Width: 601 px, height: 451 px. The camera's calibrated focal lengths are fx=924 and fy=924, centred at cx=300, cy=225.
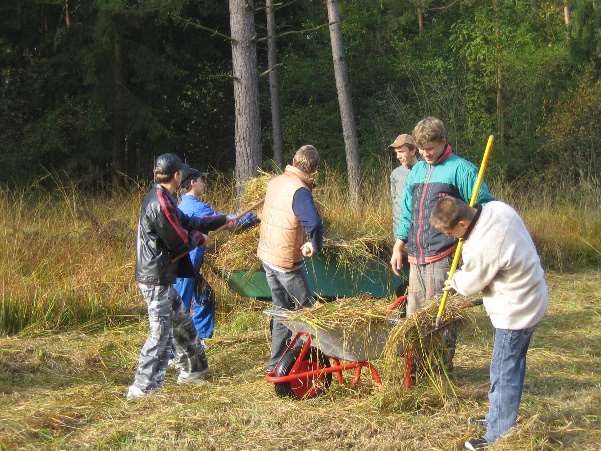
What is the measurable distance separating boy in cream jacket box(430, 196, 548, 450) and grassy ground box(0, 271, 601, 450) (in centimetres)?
25

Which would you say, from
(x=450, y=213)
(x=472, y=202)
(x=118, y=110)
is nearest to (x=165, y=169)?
(x=472, y=202)

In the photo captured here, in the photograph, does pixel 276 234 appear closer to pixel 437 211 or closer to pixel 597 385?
pixel 437 211

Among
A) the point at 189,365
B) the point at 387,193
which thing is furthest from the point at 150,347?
the point at 387,193

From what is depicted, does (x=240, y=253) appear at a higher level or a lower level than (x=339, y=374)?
higher

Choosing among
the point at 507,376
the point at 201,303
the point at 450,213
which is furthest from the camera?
the point at 201,303

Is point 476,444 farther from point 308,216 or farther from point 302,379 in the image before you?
point 308,216

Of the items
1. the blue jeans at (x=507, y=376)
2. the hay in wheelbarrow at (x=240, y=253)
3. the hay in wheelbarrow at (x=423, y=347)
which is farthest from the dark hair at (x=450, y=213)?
the hay in wheelbarrow at (x=240, y=253)

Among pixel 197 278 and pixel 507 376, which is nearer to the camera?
pixel 507 376

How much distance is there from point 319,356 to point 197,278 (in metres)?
1.69

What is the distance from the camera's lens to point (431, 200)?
5656mm

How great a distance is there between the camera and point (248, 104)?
37.7 feet

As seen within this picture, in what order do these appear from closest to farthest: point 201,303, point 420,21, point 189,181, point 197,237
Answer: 1. point 197,237
2. point 189,181
3. point 201,303
4. point 420,21

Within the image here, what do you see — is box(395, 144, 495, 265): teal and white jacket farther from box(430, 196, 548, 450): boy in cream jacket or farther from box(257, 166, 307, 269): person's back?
box(430, 196, 548, 450): boy in cream jacket

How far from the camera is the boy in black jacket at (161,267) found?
6066 millimetres
